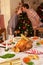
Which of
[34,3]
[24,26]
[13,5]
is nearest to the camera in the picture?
[24,26]

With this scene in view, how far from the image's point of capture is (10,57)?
80.4 inches

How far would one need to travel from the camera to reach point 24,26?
14.6ft

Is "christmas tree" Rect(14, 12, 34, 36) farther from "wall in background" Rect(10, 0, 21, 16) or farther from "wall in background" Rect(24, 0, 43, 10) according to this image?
"wall in background" Rect(24, 0, 43, 10)

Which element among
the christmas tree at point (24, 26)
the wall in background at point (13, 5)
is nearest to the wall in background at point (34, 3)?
the wall in background at point (13, 5)

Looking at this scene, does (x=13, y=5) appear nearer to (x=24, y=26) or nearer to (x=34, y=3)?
(x=24, y=26)

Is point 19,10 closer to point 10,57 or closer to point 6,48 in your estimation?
point 6,48

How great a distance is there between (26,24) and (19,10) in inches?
14.2

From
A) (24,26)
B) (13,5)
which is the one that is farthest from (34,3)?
(24,26)

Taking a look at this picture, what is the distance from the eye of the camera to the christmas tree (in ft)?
14.5

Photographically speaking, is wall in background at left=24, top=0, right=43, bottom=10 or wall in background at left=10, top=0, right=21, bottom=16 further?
wall in background at left=24, top=0, right=43, bottom=10

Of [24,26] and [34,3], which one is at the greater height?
[34,3]

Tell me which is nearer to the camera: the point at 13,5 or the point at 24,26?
the point at 24,26

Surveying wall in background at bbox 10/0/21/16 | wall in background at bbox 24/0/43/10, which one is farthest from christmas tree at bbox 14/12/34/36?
wall in background at bbox 24/0/43/10

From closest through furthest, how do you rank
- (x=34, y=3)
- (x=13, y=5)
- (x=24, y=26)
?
1. (x=24, y=26)
2. (x=13, y=5)
3. (x=34, y=3)
